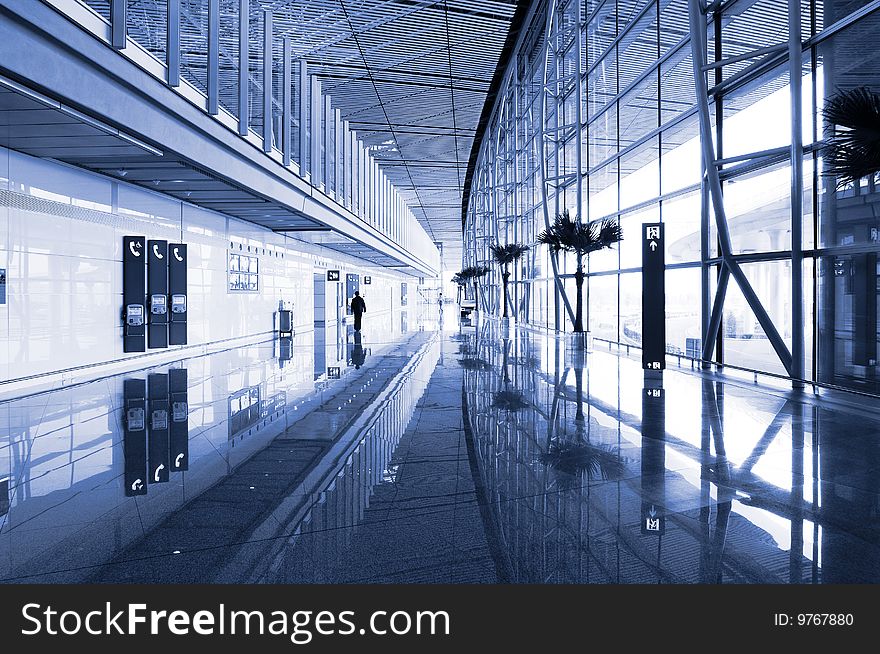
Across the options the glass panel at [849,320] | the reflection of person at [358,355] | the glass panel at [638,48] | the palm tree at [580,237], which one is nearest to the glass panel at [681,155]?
the glass panel at [638,48]

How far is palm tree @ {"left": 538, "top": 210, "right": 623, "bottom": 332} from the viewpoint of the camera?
1811 centimetres

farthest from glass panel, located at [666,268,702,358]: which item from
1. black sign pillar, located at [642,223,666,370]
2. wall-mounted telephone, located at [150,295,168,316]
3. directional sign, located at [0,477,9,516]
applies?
directional sign, located at [0,477,9,516]

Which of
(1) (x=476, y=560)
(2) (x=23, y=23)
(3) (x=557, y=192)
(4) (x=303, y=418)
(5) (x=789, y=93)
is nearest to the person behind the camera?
(1) (x=476, y=560)

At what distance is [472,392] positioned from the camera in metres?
10.3

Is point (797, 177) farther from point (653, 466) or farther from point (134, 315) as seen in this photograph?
point (134, 315)

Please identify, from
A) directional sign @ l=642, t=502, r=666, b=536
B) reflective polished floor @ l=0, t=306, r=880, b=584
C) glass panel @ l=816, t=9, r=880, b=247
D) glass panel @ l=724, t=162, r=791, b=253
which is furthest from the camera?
glass panel @ l=724, t=162, r=791, b=253

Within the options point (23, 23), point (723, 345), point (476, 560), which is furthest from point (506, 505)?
point (723, 345)

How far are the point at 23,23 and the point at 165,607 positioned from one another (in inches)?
258

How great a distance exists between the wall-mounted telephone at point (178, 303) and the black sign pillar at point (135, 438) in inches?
204

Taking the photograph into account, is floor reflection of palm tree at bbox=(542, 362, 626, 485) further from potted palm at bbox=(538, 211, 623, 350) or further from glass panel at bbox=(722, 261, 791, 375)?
potted palm at bbox=(538, 211, 623, 350)

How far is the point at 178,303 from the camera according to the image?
1608 cm

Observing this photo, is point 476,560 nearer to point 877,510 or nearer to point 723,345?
point 877,510

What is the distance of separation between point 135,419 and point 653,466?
221 inches

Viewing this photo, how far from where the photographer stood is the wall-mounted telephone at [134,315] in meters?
14.6
